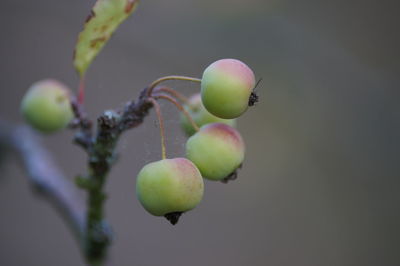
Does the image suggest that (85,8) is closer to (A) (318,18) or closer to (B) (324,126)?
(B) (324,126)

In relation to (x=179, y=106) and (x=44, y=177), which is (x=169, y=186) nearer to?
(x=179, y=106)

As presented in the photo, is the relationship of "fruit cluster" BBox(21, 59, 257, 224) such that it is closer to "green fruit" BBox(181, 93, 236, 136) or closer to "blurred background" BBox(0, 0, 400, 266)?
"green fruit" BBox(181, 93, 236, 136)

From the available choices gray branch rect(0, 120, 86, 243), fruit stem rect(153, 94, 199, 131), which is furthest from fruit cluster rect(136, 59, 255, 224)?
gray branch rect(0, 120, 86, 243)

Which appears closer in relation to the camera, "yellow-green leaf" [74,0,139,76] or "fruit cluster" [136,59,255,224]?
"fruit cluster" [136,59,255,224]

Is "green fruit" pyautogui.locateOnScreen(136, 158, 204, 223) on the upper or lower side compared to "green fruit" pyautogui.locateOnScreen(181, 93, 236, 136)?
lower

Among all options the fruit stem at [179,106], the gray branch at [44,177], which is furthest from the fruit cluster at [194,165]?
the gray branch at [44,177]

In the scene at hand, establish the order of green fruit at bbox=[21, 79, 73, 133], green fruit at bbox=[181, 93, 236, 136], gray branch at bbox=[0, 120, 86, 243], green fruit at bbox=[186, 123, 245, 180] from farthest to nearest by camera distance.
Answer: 1. gray branch at bbox=[0, 120, 86, 243]
2. green fruit at bbox=[21, 79, 73, 133]
3. green fruit at bbox=[181, 93, 236, 136]
4. green fruit at bbox=[186, 123, 245, 180]

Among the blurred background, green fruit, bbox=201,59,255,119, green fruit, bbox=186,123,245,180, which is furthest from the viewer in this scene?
the blurred background

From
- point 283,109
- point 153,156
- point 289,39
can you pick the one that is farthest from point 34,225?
point 153,156
